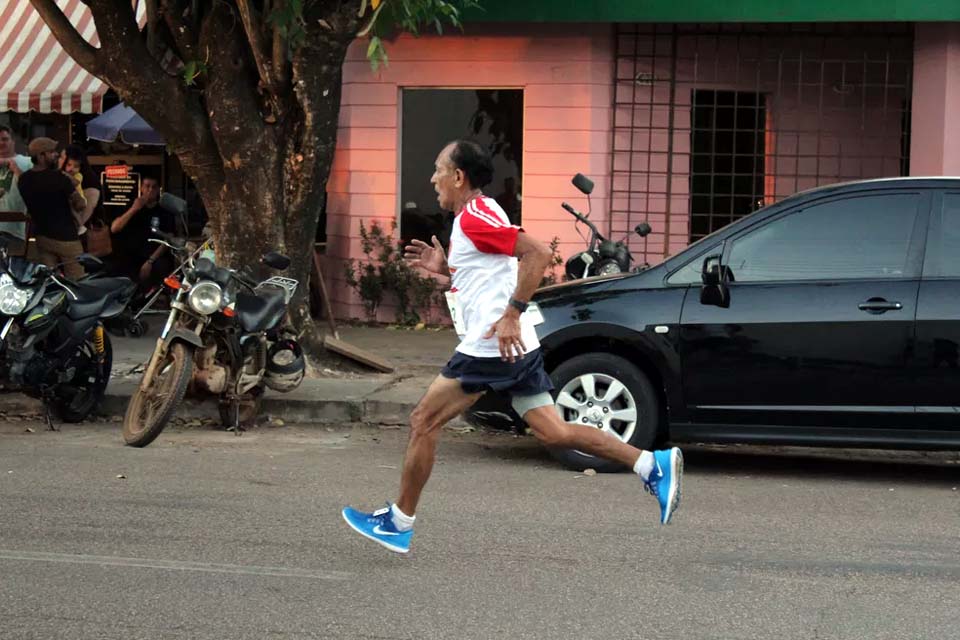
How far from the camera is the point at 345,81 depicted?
15492 millimetres

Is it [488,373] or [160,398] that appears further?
[160,398]

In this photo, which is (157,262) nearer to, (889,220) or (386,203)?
(386,203)

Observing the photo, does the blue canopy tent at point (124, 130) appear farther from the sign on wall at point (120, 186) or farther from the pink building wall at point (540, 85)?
the pink building wall at point (540, 85)

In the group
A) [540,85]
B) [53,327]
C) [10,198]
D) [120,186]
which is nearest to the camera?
[53,327]

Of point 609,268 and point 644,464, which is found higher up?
point 609,268

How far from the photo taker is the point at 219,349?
9.80 meters

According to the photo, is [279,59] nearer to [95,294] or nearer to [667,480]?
[95,294]

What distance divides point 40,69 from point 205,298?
676 centimetres

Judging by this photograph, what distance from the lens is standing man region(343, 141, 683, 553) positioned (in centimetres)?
620

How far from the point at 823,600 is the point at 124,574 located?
2851 millimetres

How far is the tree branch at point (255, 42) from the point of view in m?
10.4

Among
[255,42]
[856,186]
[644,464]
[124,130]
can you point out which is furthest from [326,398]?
[124,130]

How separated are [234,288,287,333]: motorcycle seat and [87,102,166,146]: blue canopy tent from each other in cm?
562

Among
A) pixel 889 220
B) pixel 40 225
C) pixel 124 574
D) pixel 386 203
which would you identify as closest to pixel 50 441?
pixel 124 574
